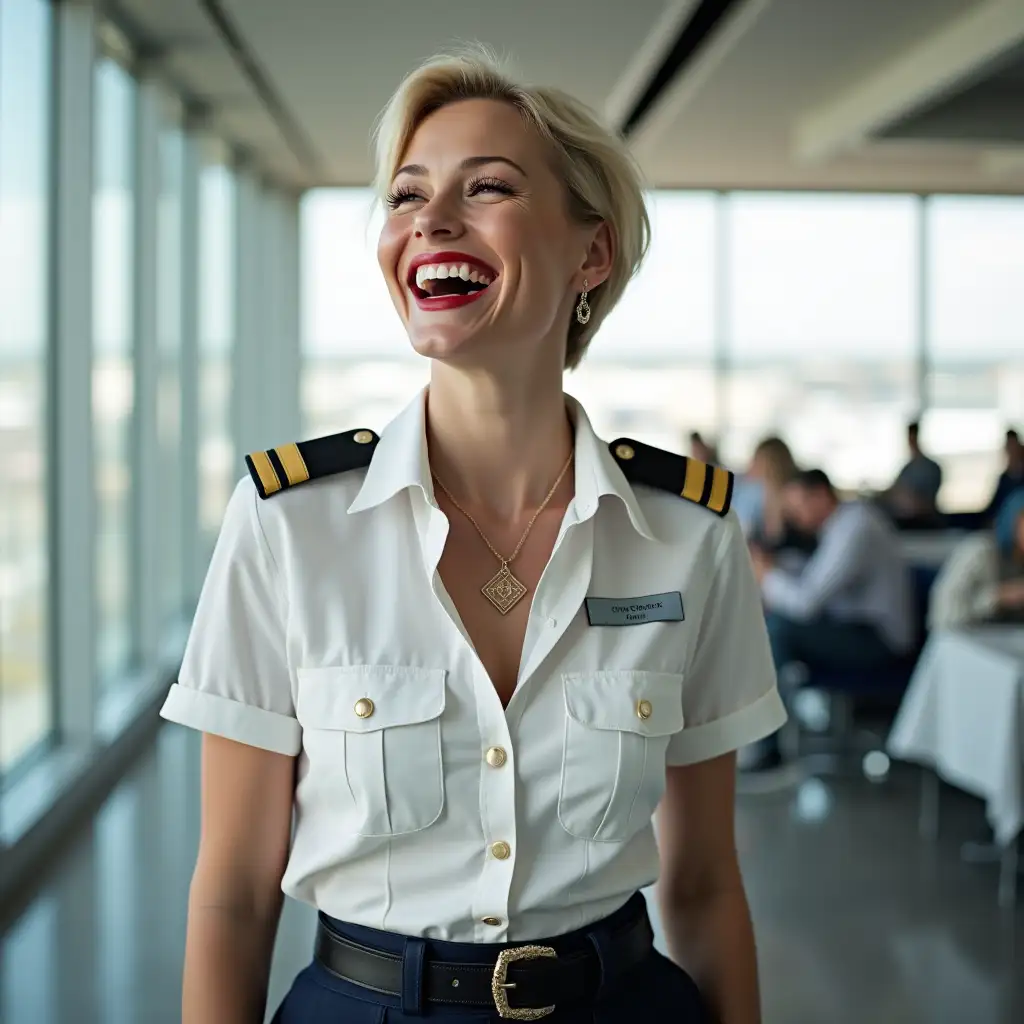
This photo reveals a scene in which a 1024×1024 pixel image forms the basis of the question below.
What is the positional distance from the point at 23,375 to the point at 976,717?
12.5 feet

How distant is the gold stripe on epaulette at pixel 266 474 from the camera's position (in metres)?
1.33

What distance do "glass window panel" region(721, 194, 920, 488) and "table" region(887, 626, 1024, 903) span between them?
25.5ft

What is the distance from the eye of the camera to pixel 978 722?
4.46m

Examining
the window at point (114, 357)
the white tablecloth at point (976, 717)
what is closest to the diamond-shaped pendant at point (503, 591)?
the white tablecloth at point (976, 717)

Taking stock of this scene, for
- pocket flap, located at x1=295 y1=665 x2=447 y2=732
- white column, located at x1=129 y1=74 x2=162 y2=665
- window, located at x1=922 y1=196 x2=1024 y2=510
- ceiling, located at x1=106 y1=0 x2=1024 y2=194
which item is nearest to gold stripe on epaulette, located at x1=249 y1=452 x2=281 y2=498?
pocket flap, located at x1=295 y1=665 x2=447 y2=732

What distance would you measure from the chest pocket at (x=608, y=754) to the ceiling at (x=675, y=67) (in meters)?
4.01

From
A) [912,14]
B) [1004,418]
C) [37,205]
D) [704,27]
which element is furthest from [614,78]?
[1004,418]

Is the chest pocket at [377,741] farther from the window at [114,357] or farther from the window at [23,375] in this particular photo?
the window at [114,357]

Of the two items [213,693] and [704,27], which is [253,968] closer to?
[213,693]

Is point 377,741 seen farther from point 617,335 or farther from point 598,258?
point 617,335

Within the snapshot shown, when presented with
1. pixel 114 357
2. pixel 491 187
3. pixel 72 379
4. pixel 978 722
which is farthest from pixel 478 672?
pixel 114 357

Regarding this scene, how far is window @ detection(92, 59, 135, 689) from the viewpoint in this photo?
244 inches

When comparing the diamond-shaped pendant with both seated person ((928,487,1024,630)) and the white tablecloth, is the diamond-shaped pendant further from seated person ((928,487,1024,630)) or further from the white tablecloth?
seated person ((928,487,1024,630))

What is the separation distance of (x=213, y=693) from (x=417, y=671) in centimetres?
21
